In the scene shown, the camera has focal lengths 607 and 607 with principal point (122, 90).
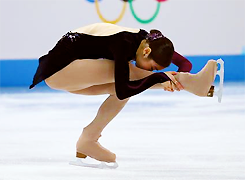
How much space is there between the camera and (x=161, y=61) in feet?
6.22

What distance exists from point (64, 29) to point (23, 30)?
40cm

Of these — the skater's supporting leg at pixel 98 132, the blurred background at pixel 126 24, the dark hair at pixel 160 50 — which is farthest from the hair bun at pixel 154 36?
the blurred background at pixel 126 24

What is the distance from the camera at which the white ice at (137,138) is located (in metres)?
2.08

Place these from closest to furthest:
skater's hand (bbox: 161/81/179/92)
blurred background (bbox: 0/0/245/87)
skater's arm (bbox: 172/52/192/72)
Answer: skater's hand (bbox: 161/81/179/92)
skater's arm (bbox: 172/52/192/72)
blurred background (bbox: 0/0/245/87)

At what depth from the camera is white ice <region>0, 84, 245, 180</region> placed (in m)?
2.08

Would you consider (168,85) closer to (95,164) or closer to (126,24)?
(95,164)

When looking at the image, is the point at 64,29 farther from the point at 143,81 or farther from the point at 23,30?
the point at 143,81

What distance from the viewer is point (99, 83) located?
6.51 feet

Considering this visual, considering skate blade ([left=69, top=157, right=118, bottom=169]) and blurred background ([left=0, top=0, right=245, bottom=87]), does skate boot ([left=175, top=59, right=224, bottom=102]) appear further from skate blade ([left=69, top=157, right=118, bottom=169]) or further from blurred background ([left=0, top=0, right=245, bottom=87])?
blurred background ([left=0, top=0, right=245, bottom=87])

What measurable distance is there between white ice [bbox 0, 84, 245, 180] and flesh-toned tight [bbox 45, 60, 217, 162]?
0.09 metres

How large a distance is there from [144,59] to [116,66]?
0.11 m

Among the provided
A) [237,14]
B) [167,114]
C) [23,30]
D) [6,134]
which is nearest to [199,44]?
[237,14]

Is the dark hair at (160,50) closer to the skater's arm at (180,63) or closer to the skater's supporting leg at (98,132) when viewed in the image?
the skater's arm at (180,63)

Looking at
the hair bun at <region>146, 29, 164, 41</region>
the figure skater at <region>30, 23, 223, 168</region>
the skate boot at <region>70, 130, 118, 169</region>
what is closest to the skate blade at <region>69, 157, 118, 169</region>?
the skate boot at <region>70, 130, 118, 169</region>
